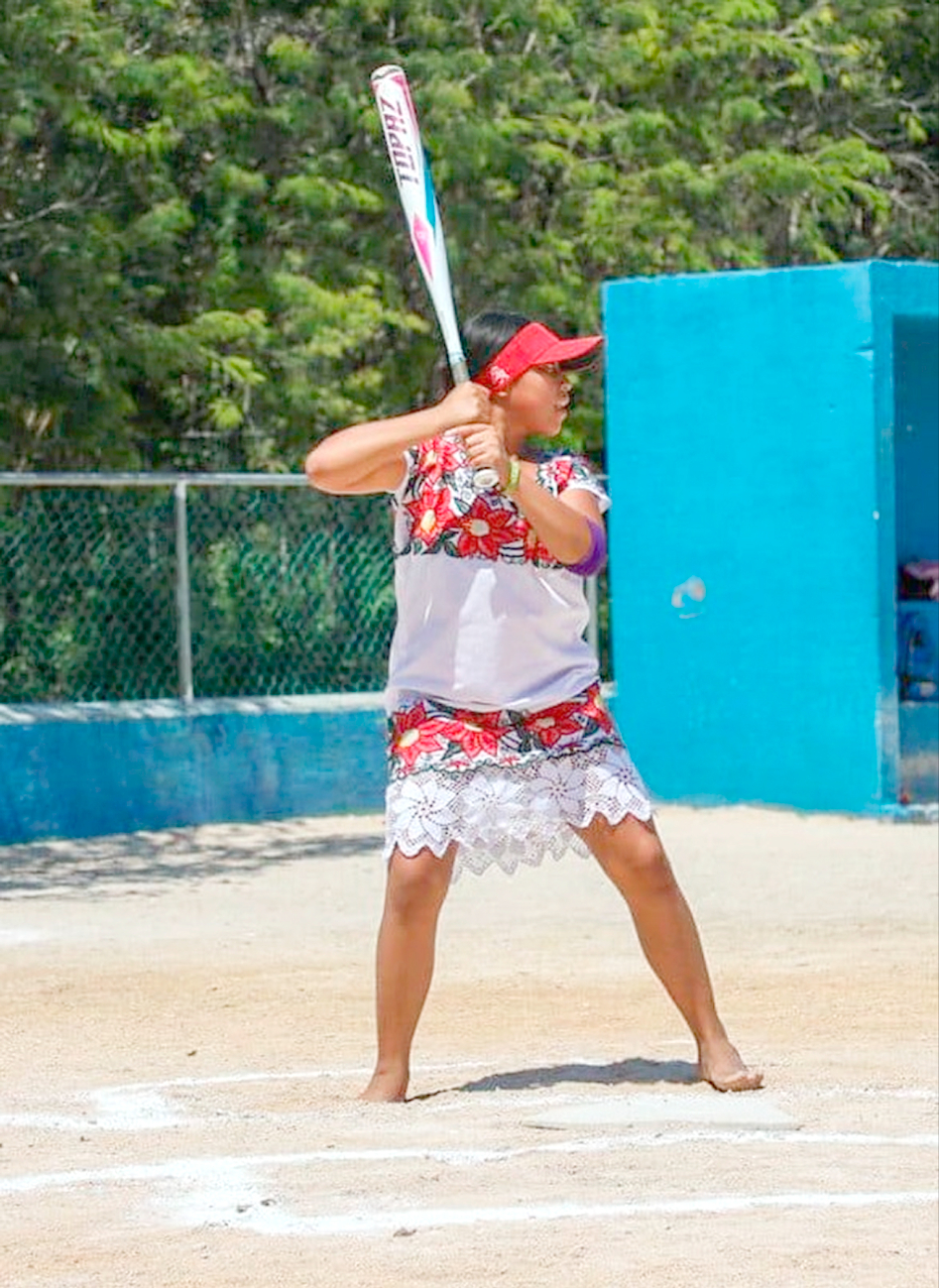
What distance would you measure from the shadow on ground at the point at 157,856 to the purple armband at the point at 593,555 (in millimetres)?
5252

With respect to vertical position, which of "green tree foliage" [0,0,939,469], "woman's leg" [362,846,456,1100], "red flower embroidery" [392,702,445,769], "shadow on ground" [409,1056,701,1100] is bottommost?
"shadow on ground" [409,1056,701,1100]

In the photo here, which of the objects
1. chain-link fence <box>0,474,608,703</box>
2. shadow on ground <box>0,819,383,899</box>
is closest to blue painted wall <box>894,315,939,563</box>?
chain-link fence <box>0,474,608,703</box>

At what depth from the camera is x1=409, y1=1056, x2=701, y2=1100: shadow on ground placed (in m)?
7.23

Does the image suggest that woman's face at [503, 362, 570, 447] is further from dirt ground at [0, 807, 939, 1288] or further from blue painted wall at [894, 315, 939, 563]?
blue painted wall at [894, 315, 939, 563]

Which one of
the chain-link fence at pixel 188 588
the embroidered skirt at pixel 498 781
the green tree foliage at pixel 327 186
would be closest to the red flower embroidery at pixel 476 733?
the embroidered skirt at pixel 498 781

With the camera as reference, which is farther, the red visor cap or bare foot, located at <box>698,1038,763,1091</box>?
bare foot, located at <box>698,1038,763,1091</box>

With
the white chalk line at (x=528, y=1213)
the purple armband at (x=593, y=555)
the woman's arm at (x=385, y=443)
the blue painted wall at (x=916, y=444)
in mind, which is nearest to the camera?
the white chalk line at (x=528, y=1213)

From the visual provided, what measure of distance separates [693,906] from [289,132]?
27.6 ft

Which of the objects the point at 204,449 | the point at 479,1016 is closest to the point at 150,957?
the point at 479,1016

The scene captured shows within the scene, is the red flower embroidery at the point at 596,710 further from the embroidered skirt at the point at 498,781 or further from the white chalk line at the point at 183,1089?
the white chalk line at the point at 183,1089

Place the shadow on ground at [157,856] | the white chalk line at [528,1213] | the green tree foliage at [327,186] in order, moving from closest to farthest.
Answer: the white chalk line at [528,1213]
the shadow on ground at [157,856]
the green tree foliage at [327,186]

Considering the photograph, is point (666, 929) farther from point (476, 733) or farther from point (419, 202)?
point (419, 202)

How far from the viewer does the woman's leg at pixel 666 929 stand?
A: 696 cm

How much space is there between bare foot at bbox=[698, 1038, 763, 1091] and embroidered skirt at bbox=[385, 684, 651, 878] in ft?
2.12
